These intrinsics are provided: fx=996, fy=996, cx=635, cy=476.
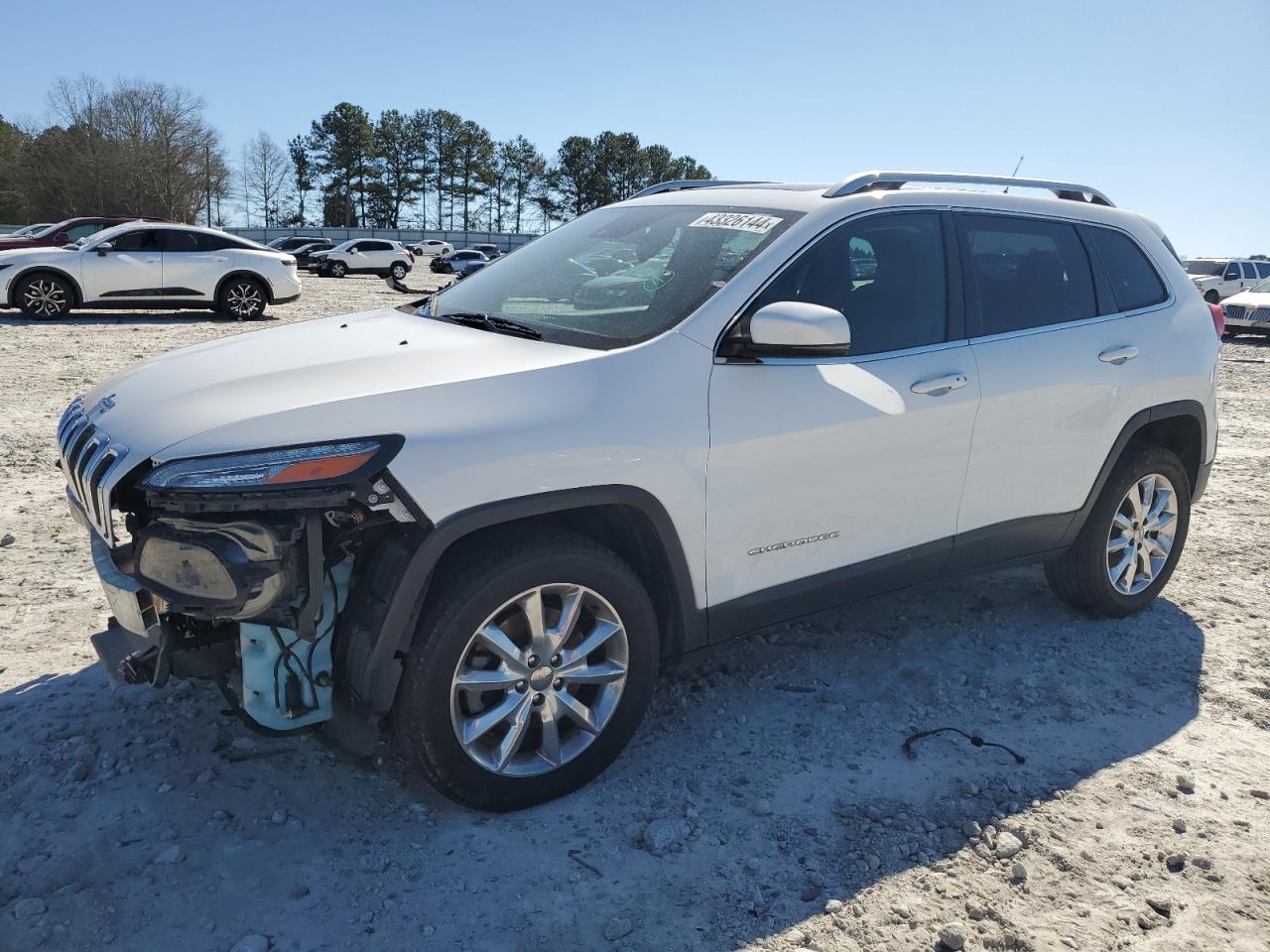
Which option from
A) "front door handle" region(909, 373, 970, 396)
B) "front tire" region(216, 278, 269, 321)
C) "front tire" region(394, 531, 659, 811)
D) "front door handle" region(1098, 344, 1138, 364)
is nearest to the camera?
"front tire" region(394, 531, 659, 811)

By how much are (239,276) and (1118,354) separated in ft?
47.4

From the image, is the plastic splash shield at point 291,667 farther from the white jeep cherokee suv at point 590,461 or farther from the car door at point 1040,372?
the car door at point 1040,372

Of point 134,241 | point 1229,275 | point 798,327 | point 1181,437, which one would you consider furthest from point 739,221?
point 1229,275

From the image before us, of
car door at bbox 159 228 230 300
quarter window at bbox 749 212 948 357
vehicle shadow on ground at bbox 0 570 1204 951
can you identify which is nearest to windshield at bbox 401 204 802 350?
quarter window at bbox 749 212 948 357

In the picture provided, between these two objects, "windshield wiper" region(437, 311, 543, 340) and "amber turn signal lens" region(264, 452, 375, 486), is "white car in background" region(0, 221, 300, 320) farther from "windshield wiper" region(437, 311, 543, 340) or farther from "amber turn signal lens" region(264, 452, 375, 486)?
"amber turn signal lens" region(264, 452, 375, 486)

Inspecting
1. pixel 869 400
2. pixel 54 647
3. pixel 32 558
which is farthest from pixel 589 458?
pixel 32 558

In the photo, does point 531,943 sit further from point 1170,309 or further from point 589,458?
point 1170,309

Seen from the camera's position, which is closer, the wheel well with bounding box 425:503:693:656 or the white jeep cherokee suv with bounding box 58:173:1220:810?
the white jeep cherokee suv with bounding box 58:173:1220:810

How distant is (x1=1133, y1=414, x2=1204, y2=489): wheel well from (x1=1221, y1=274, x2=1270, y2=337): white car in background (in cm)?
1789

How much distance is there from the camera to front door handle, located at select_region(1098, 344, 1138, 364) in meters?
4.10

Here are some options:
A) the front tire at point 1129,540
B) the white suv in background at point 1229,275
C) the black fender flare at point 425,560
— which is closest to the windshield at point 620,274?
the black fender flare at point 425,560

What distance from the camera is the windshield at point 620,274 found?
10.5 feet

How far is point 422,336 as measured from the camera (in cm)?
327

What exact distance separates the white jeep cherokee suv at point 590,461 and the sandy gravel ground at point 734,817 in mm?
322
